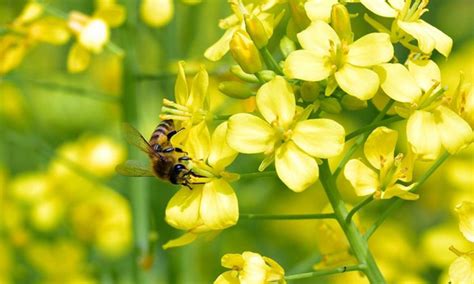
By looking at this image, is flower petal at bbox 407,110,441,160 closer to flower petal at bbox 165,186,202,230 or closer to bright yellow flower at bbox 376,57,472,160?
bright yellow flower at bbox 376,57,472,160

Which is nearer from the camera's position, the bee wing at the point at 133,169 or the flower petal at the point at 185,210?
the flower petal at the point at 185,210

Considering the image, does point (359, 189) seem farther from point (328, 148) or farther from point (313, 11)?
point (313, 11)

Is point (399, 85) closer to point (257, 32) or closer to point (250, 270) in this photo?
point (257, 32)

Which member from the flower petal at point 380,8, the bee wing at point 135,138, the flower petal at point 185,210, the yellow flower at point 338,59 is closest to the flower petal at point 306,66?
the yellow flower at point 338,59

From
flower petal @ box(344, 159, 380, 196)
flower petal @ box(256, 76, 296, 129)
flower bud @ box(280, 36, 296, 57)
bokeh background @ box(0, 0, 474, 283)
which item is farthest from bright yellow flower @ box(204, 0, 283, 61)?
bokeh background @ box(0, 0, 474, 283)

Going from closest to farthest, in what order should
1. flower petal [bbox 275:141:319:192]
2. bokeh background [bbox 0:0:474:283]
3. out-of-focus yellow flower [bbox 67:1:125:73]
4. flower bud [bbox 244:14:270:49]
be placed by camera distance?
flower petal [bbox 275:141:319:192], flower bud [bbox 244:14:270:49], out-of-focus yellow flower [bbox 67:1:125:73], bokeh background [bbox 0:0:474:283]

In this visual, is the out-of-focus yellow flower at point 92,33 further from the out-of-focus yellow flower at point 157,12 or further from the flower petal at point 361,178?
the flower petal at point 361,178

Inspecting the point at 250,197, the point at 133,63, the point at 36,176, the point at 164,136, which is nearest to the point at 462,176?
the point at 250,197
